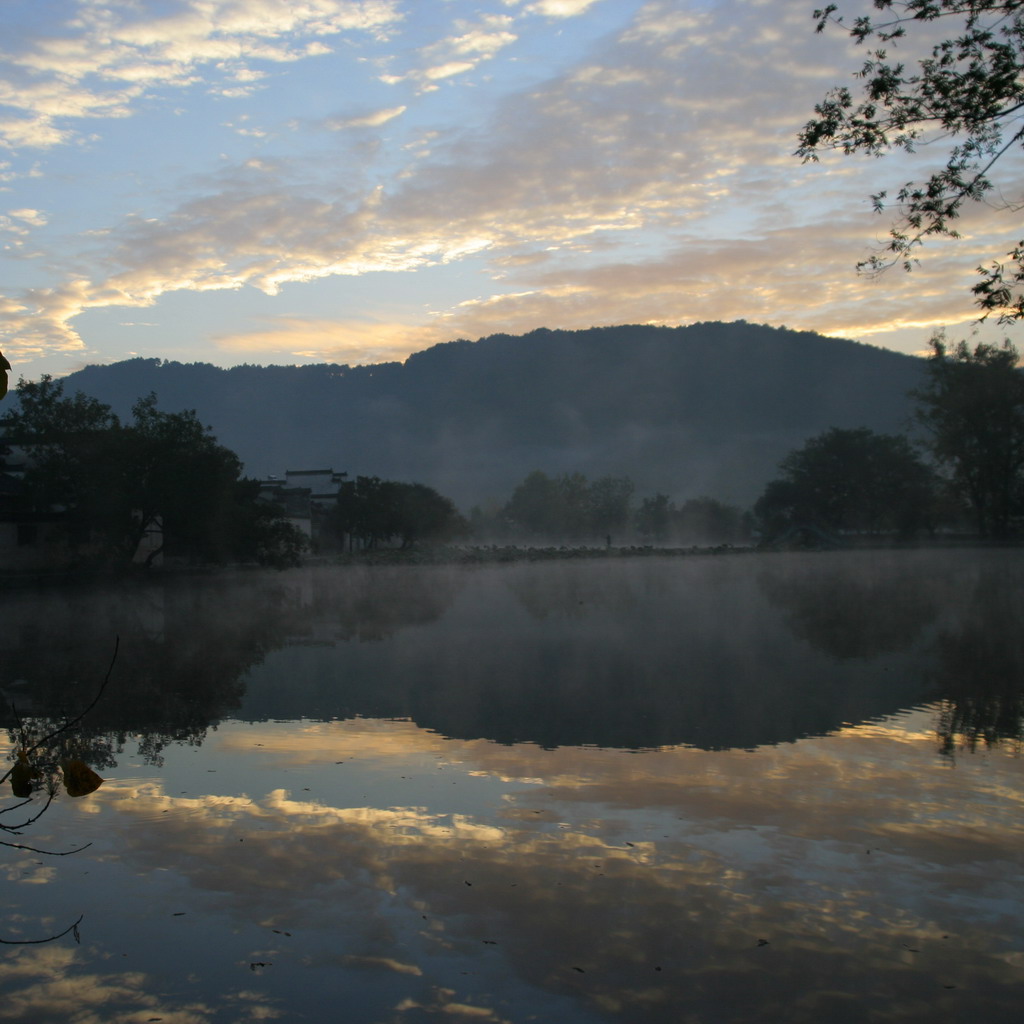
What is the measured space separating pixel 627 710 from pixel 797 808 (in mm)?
3489

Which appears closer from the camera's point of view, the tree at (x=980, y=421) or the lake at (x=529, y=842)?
the lake at (x=529, y=842)

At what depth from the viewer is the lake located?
4.01m

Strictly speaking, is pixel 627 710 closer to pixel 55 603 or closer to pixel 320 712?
pixel 320 712

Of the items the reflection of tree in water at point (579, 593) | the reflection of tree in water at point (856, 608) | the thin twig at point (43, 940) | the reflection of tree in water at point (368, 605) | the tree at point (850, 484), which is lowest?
the reflection of tree in water at point (368, 605)

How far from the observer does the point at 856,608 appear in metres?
21.6

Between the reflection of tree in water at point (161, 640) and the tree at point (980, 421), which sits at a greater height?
the tree at point (980, 421)

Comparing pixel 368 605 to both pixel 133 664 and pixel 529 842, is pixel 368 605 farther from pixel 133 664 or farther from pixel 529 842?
pixel 529 842

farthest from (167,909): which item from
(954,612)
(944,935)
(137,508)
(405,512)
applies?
(405,512)

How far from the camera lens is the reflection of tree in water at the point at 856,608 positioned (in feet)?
50.7

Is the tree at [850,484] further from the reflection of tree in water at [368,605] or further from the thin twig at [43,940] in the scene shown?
the thin twig at [43,940]

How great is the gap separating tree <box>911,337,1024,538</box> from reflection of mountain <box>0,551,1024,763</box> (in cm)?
3854

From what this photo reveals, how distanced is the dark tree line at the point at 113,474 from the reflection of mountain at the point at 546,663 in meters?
7.53

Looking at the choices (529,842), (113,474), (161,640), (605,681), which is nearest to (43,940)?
(529,842)

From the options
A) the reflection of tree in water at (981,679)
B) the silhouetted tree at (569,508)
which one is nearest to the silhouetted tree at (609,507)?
the silhouetted tree at (569,508)
